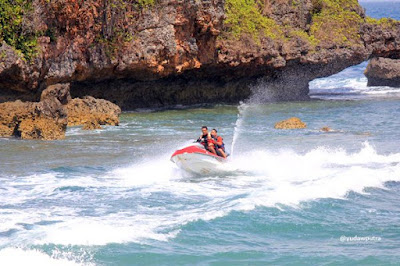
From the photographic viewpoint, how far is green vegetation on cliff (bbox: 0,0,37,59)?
1005 inches

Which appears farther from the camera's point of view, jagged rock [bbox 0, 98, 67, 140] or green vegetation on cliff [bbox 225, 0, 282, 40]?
green vegetation on cliff [bbox 225, 0, 282, 40]

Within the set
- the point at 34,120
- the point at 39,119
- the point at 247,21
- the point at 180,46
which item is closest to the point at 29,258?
the point at 39,119

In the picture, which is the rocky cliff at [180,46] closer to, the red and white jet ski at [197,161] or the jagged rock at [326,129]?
the jagged rock at [326,129]

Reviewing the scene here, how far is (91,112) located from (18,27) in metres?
4.21

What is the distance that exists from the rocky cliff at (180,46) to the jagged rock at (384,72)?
7026mm

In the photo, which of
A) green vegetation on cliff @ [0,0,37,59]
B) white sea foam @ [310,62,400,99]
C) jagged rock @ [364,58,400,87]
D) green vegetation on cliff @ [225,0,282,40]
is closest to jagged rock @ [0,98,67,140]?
green vegetation on cliff @ [0,0,37,59]

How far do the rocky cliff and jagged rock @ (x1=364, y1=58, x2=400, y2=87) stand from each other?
703 cm

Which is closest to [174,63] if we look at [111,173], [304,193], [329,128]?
[329,128]

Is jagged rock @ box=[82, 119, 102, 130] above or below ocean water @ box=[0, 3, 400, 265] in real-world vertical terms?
above

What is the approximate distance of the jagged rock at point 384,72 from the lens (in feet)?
152

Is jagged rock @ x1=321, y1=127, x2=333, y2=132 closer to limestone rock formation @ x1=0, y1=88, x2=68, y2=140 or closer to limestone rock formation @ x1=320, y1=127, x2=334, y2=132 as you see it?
limestone rock formation @ x1=320, y1=127, x2=334, y2=132

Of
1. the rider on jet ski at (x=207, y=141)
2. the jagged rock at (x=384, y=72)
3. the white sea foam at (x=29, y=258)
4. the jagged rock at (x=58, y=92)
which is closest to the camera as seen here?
the white sea foam at (x=29, y=258)

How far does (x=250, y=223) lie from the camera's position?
12664 mm

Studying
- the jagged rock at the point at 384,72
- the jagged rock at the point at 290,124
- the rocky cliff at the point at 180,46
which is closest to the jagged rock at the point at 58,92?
the rocky cliff at the point at 180,46
